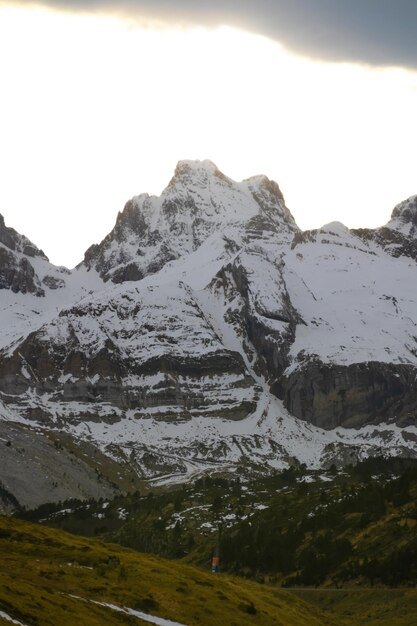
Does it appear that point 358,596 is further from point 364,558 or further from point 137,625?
point 137,625

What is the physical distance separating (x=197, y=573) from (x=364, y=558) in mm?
71908

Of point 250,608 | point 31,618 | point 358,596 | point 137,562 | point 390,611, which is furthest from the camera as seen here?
point 358,596

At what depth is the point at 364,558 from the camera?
634ft

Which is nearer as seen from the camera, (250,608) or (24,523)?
(250,608)

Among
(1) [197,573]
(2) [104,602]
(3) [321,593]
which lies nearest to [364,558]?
(3) [321,593]

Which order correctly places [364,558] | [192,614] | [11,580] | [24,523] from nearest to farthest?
[11,580], [192,614], [24,523], [364,558]

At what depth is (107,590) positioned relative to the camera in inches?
4094

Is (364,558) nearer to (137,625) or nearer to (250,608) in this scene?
(250,608)

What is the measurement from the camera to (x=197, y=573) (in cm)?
Result: 12850

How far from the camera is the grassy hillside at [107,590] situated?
87062 millimetres

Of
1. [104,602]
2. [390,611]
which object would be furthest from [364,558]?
[104,602]

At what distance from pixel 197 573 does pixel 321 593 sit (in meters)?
56.2

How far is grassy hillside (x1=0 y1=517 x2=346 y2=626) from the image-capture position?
8706 centimetres

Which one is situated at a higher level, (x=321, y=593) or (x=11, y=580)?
(x=11, y=580)
